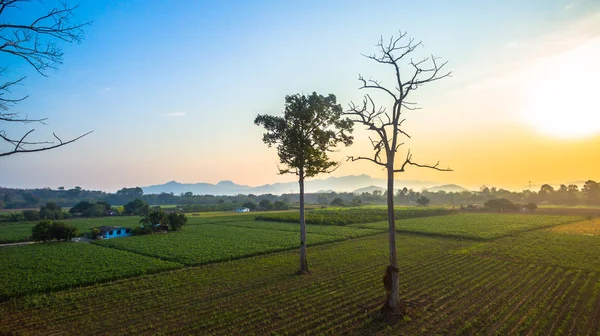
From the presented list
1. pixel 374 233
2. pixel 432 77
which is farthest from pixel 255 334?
pixel 374 233

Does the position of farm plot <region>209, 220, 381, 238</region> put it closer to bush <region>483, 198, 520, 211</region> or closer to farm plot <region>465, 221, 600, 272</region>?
farm plot <region>465, 221, 600, 272</region>

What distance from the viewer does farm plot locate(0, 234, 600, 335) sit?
14219 mm

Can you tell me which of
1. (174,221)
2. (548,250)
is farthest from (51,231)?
(548,250)

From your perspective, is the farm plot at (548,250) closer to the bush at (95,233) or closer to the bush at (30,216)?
the bush at (95,233)

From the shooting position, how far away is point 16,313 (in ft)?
55.4

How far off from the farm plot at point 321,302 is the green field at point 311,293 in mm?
63

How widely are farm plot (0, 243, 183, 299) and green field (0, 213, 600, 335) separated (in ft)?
0.54

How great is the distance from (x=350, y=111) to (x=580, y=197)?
19089 centimetres

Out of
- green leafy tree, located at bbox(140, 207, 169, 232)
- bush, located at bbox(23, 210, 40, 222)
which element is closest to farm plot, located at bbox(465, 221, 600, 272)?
green leafy tree, located at bbox(140, 207, 169, 232)

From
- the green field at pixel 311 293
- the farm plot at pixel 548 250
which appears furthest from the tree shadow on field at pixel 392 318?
the farm plot at pixel 548 250

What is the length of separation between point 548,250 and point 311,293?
95.1ft

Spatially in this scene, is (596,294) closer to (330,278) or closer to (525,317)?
(525,317)

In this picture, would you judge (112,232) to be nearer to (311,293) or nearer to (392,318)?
(311,293)

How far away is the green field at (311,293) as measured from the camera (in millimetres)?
14414
